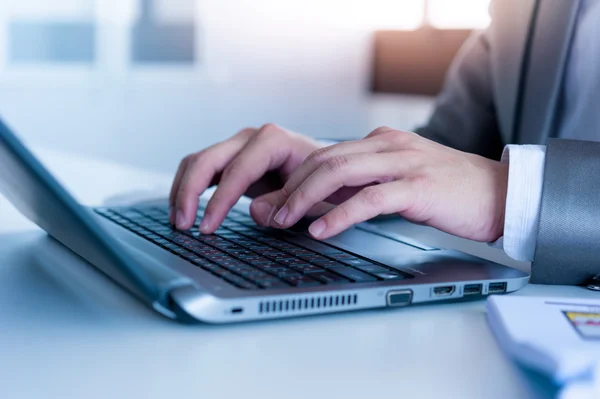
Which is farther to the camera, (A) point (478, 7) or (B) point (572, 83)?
(A) point (478, 7)

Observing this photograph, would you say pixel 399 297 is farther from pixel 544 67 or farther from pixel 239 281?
pixel 544 67

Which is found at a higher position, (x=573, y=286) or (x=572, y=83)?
(x=572, y=83)

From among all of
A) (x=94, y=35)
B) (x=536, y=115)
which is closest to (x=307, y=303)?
(x=536, y=115)

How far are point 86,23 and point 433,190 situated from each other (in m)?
4.32

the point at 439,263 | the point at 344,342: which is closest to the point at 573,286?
the point at 439,263

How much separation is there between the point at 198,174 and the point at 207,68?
450 centimetres

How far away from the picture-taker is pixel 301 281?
0.55 metres

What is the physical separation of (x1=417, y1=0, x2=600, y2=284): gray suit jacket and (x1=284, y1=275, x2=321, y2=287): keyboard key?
0.23 meters

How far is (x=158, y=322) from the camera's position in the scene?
529 millimetres

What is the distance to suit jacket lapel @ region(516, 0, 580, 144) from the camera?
119 cm

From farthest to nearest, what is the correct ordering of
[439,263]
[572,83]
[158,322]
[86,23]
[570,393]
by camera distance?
[86,23]
[572,83]
[439,263]
[158,322]
[570,393]

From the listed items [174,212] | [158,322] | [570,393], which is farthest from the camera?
[174,212]

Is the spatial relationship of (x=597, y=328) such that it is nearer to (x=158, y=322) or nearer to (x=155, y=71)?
(x=158, y=322)

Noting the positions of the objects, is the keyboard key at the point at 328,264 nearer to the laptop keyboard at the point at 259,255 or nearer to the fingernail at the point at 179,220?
the laptop keyboard at the point at 259,255
